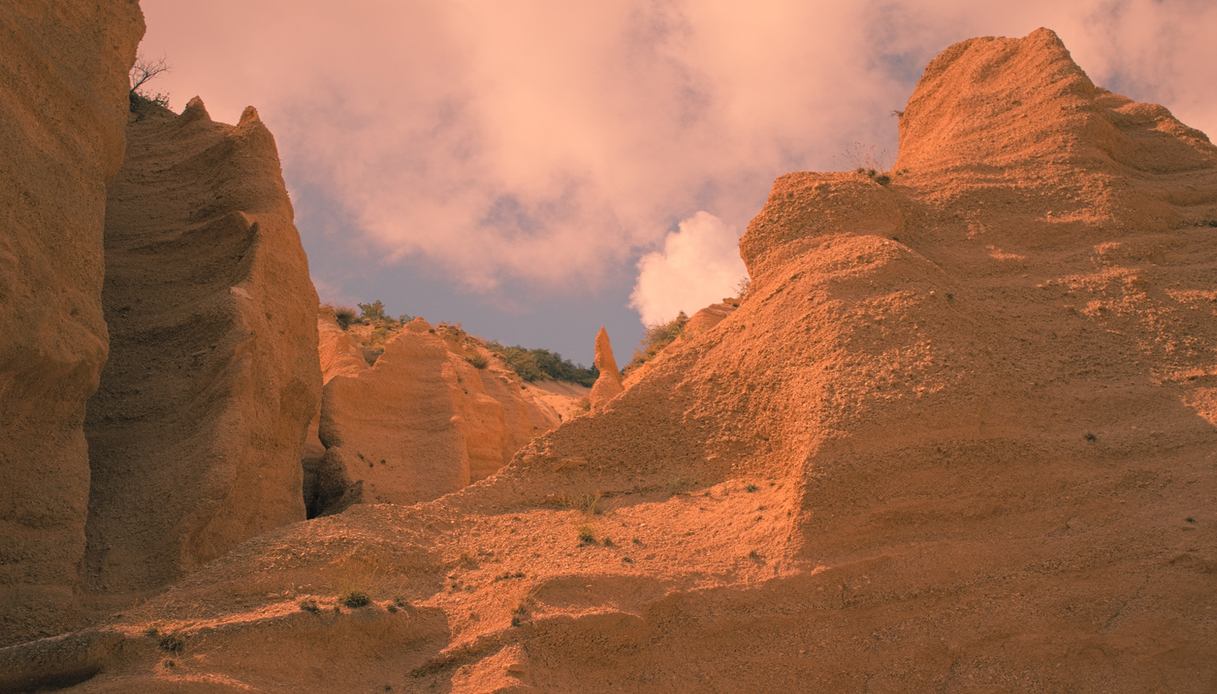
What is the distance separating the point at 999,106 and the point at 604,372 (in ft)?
38.0

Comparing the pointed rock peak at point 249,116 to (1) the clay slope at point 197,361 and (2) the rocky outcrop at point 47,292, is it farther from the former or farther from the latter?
(2) the rocky outcrop at point 47,292

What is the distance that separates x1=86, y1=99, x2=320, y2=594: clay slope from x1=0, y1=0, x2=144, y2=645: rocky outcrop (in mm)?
830

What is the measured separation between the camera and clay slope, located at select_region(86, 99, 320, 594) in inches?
495

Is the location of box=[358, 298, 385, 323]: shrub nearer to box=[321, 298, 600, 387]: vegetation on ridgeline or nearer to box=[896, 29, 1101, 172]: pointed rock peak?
box=[321, 298, 600, 387]: vegetation on ridgeline

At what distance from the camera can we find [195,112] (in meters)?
18.7

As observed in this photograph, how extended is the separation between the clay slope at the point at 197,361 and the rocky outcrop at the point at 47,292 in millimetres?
830

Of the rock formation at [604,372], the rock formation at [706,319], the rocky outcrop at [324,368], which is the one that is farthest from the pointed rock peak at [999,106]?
the rocky outcrop at [324,368]

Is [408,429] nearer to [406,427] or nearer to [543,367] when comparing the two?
[406,427]

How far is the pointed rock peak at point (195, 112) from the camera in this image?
1865cm

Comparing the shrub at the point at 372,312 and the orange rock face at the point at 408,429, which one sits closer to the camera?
the orange rock face at the point at 408,429

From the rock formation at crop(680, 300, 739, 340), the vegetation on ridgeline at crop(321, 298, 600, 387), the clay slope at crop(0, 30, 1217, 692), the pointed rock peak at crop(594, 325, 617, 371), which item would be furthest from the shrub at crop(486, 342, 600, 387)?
the clay slope at crop(0, 30, 1217, 692)

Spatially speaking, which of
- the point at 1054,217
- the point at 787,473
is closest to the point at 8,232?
the point at 787,473

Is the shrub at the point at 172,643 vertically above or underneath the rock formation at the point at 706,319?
underneath

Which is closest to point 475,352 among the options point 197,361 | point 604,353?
point 604,353
